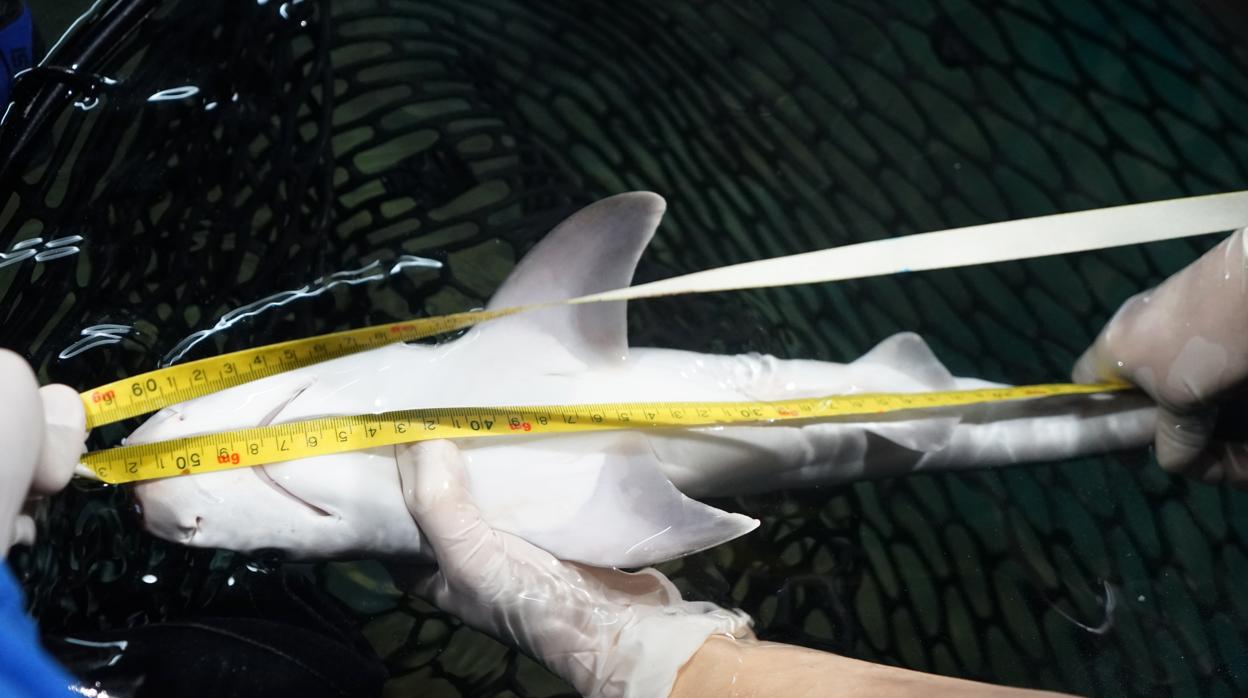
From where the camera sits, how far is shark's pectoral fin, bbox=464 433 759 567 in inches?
45.0

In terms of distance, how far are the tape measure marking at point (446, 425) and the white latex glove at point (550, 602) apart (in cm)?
4

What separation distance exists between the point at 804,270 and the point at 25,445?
0.86 m

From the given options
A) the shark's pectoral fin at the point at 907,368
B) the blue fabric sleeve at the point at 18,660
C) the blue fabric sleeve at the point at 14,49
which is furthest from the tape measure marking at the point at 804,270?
the blue fabric sleeve at the point at 14,49

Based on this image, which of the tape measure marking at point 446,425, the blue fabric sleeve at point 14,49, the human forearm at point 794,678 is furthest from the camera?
the blue fabric sleeve at point 14,49

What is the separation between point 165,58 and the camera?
1425mm

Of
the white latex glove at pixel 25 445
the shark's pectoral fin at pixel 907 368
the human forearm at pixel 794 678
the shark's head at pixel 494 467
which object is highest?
the white latex glove at pixel 25 445

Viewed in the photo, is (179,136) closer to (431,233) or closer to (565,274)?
(431,233)

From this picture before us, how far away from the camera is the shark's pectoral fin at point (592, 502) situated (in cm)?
114

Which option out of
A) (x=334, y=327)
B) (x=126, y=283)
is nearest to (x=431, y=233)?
(x=334, y=327)

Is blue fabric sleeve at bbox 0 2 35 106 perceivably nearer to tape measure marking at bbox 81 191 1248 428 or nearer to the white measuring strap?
tape measure marking at bbox 81 191 1248 428

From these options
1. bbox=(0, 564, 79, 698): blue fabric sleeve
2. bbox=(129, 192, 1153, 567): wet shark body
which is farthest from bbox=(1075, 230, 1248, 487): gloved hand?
bbox=(0, 564, 79, 698): blue fabric sleeve

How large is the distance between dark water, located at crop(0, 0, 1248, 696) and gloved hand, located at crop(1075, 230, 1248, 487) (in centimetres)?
11

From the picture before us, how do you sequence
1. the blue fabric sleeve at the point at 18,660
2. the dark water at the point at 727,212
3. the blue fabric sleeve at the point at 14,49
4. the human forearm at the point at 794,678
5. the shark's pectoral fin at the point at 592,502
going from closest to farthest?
1. the blue fabric sleeve at the point at 18,660
2. the human forearm at the point at 794,678
3. the shark's pectoral fin at the point at 592,502
4. the dark water at the point at 727,212
5. the blue fabric sleeve at the point at 14,49

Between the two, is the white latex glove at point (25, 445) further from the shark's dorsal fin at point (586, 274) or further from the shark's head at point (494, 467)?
the shark's dorsal fin at point (586, 274)
